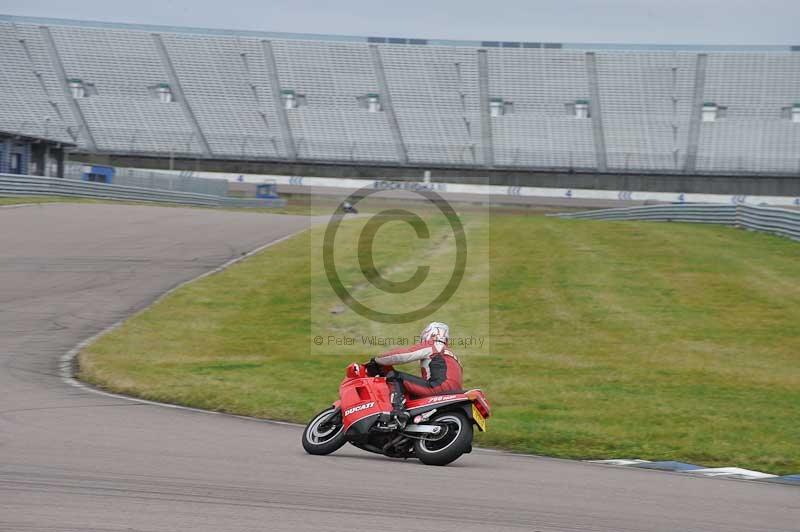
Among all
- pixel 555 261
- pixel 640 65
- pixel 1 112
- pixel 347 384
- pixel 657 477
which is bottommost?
pixel 657 477

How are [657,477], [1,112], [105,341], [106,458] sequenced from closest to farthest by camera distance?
[106,458] → [657,477] → [105,341] → [1,112]

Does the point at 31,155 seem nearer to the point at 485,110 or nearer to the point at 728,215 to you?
the point at 485,110

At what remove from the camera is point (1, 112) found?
61469 mm

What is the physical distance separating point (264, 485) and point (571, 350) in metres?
9.04

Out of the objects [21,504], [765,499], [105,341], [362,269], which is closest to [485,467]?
[765,499]

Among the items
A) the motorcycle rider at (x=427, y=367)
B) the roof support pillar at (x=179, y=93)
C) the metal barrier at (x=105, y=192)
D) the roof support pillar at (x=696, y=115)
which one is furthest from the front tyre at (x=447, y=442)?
the roof support pillar at (x=179, y=93)

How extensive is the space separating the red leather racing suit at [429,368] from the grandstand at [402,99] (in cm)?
5327

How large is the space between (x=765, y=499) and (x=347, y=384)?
3.56m

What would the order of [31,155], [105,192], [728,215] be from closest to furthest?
[728,215] < [105,192] < [31,155]

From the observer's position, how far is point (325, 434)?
866 cm

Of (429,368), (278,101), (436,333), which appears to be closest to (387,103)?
(278,101)

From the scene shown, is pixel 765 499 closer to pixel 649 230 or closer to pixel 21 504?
pixel 21 504

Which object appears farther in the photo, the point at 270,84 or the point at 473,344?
the point at 270,84

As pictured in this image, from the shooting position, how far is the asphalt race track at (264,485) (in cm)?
577
